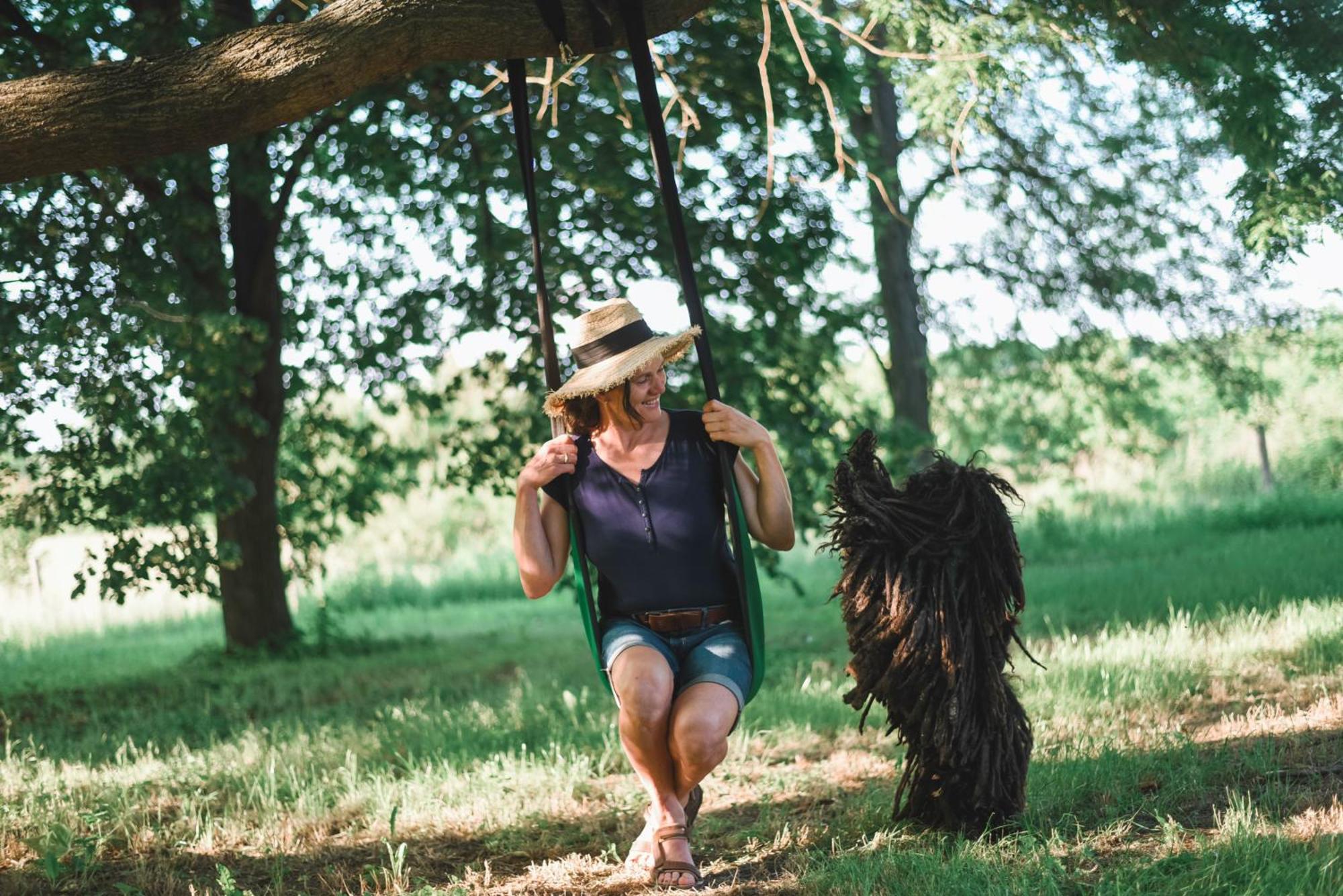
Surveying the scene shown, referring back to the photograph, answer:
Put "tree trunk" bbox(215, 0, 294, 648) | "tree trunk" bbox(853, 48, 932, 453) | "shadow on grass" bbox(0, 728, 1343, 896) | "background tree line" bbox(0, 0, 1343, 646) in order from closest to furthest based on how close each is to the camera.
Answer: "shadow on grass" bbox(0, 728, 1343, 896) < "background tree line" bbox(0, 0, 1343, 646) < "tree trunk" bbox(215, 0, 294, 648) < "tree trunk" bbox(853, 48, 932, 453)

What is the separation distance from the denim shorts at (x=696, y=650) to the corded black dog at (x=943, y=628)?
0.41 metres

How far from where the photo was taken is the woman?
422 cm

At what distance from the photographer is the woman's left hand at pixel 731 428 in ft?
14.3

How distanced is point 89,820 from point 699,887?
2.68 meters

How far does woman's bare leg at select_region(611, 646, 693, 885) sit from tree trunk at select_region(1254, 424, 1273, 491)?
15.3 m

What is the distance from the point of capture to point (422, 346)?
472 inches

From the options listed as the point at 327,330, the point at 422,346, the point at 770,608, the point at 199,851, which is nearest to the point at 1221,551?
the point at 770,608

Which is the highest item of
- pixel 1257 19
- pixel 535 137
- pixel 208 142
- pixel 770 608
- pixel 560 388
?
pixel 535 137

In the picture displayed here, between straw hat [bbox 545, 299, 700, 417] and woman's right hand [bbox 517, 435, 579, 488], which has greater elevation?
straw hat [bbox 545, 299, 700, 417]

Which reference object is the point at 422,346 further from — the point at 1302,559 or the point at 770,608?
the point at 1302,559

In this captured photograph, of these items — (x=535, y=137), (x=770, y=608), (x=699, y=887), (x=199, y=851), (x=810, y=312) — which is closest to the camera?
(x=699, y=887)

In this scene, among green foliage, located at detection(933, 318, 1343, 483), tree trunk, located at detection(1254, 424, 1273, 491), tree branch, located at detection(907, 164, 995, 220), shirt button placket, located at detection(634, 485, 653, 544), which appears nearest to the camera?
shirt button placket, located at detection(634, 485, 653, 544)

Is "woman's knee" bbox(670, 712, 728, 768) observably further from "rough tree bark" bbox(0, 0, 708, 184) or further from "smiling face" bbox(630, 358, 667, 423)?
"rough tree bark" bbox(0, 0, 708, 184)

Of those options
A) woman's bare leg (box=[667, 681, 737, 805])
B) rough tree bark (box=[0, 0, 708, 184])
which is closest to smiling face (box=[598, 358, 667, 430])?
woman's bare leg (box=[667, 681, 737, 805])
